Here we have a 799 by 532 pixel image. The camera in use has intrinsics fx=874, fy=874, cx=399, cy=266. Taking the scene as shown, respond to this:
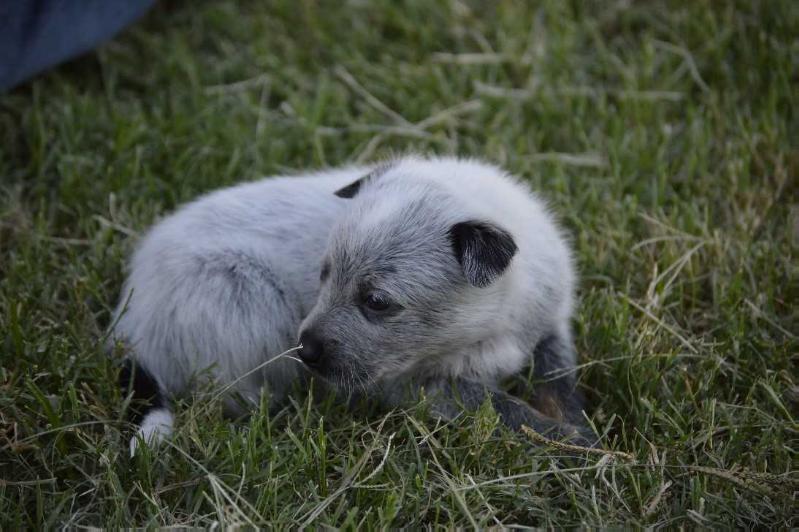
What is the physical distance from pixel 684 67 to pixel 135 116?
12.5ft

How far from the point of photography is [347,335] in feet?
12.3

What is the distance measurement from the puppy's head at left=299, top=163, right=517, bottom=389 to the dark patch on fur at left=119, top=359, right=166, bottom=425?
731 mm

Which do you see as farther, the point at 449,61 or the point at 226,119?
the point at 449,61

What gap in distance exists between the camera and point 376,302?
3746mm

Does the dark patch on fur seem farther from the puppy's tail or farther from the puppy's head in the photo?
the puppy's head

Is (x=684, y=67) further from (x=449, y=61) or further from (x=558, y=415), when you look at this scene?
(x=558, y=415)

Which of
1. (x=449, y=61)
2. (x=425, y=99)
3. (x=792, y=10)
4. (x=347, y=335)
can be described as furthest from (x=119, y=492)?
(x=792, y=10)

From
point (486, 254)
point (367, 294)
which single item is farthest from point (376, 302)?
point (486, 254)

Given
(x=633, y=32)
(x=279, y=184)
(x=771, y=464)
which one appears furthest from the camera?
(x=633, y=32)

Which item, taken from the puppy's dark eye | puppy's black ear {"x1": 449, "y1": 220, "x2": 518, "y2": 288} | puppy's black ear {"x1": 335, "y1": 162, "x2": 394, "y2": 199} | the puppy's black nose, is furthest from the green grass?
puppy's black ear {"x1": 335, "y1": 162, "x2": 394, "y2": 199}

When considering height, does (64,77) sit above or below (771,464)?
above

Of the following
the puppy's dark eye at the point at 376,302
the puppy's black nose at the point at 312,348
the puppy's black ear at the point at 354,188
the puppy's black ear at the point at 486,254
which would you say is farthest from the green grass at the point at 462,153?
the puppy's black ear at the point at 354,188

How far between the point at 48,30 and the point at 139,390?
9.44 feet

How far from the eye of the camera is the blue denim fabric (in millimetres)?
5508
